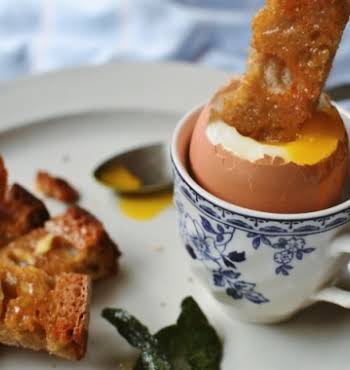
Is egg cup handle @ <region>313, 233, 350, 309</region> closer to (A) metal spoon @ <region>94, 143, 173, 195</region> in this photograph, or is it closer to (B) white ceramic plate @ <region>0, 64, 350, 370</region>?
(B) white ceramic plate @ <region>0, 64, 350, 370</region>

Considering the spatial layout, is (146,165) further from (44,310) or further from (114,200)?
(44,310)

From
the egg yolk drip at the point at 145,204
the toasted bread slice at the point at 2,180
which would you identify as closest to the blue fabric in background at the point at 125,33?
the egg yolk drip at the point at 145,204

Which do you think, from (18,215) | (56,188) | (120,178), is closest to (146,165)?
(120,178)

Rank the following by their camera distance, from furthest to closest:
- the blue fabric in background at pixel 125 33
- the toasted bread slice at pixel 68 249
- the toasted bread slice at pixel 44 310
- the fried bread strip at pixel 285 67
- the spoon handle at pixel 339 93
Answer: the blue fabric in background at pixel 125 33
the spoon handle at pixel 339 93
the toasted bread slice at pixel 68 249
the toasted bread slice at pixel 44 310
the fried bread strip at pixel 285 67

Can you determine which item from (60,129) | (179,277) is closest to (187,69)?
(60,129)

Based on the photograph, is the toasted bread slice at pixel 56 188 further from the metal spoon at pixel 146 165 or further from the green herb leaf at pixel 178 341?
the green herb leaf at pixel 178 341

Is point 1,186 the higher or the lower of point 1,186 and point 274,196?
the lower

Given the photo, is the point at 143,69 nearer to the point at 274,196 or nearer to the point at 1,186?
the point at 1,186
